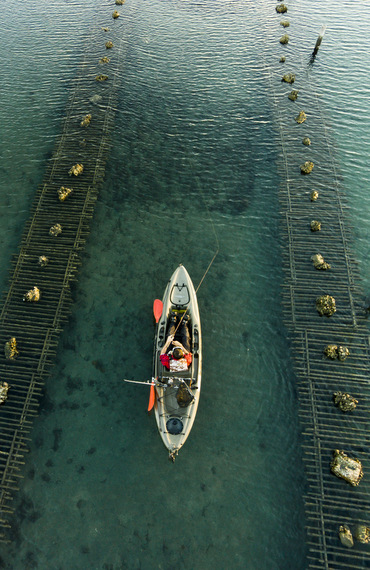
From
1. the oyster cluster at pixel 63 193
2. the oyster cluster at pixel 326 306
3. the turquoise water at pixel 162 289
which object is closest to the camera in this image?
the turquoise water at pixel 162 289

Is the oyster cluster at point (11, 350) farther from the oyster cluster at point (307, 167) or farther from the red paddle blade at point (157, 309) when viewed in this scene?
the oyster cluster at point (307, 167)

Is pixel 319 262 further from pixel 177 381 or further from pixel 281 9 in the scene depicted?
pixel 281 9

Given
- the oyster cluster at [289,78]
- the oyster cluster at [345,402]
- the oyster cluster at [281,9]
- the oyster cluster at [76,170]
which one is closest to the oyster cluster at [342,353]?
the oyster cluster at [345,402]

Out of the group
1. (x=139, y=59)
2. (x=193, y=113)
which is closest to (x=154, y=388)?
(x=193, y=113)

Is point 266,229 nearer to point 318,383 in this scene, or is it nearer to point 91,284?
point 318,383

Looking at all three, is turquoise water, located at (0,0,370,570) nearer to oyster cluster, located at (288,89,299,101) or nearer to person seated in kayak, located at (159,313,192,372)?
person seated in kayak, located at (159,313,192,372)

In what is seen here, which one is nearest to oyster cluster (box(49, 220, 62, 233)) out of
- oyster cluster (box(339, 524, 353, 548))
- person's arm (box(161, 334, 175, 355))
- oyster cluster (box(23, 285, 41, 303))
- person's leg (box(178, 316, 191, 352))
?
oyster cluster (box(23, 285, 41, 303))
